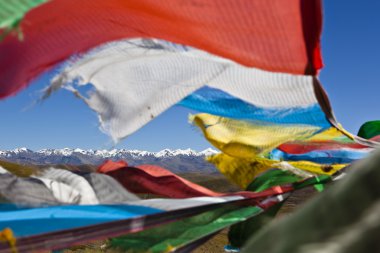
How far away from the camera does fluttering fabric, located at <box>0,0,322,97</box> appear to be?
4.84 ft

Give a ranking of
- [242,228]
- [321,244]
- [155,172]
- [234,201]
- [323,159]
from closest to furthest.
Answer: [321,244] → [234,201] → [155,172] → [242,228] → [323,159]

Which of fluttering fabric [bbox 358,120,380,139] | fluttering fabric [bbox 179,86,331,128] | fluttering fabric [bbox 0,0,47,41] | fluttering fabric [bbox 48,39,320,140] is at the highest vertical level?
fluttering fabric [bbox 0,0,47,41]

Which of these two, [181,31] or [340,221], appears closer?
[340,221]

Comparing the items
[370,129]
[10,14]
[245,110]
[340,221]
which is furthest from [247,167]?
[340,221]

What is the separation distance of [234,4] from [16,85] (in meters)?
0.86

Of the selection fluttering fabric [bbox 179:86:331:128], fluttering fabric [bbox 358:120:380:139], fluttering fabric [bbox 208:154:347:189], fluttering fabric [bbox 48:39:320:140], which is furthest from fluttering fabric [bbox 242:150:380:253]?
fluttering fabric [bbox 358:120:380:139]

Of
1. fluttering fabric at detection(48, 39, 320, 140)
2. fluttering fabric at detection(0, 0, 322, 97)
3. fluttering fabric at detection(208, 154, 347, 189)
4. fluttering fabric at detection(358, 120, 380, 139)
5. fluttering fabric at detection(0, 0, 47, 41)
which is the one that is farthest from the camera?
fluttering fabric at detection(358, 120, 380, 139)

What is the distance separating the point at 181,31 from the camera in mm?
1782

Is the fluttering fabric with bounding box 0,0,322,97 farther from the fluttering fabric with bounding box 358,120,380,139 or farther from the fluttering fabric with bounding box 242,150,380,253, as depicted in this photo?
the fluttering fabric with bounding box 358,120,380,139

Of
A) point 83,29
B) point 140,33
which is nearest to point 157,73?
point 140,33

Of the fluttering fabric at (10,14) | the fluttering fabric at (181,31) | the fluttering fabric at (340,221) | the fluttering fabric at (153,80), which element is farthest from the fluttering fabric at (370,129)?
the fluttering fabric at (340,221)

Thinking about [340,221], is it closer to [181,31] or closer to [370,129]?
[181,31]

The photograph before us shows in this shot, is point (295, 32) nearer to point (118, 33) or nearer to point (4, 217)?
point (118, 33)

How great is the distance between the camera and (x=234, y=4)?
5.44 feet
